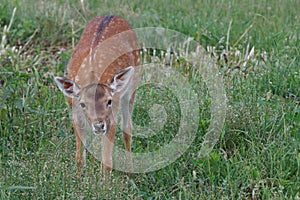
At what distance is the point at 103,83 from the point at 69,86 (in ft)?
1.03

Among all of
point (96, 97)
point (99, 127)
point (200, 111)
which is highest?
point (96, 97)

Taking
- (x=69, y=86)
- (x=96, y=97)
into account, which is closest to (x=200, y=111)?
(x=96, y=97)

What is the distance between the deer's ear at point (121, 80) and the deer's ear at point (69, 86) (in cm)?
30

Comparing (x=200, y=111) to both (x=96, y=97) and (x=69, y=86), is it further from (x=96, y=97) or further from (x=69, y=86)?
(x=69, y=86)

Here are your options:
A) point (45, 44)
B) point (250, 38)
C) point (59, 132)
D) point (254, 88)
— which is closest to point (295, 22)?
point (250, 38)

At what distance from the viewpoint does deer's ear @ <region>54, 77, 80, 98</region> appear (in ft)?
17.7

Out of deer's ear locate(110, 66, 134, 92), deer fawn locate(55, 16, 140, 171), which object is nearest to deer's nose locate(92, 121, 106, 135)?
deer fawn locate(55, 16, 140, 171)

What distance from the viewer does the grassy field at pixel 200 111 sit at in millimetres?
5125

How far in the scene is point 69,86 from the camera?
545cm

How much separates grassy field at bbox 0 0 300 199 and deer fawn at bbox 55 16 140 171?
0.22m

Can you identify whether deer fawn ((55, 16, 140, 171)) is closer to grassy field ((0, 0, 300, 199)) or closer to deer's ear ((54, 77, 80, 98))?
deer's ear ((54, 77, 80, 98))

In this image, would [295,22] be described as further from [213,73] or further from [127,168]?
[127,168]

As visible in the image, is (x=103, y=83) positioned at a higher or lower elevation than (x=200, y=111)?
higher

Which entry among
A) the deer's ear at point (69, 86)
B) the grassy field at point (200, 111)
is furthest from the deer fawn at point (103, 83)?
the grassy field at point (200, 111)
